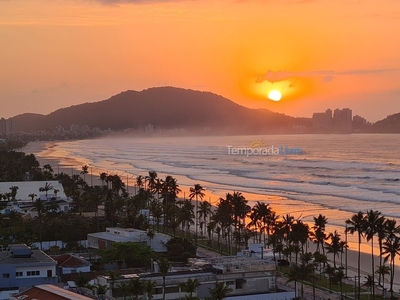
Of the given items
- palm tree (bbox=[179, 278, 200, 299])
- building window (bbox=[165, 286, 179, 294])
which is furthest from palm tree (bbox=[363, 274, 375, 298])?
building window (bbox=[165, 286, 179, 294])

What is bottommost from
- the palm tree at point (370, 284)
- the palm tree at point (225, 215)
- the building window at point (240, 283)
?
the palm tree at point (370, 284)

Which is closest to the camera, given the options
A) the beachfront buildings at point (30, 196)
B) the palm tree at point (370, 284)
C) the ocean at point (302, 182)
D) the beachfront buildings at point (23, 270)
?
the beachfront buildings at point (23, 270)

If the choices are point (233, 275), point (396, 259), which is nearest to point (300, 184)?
point (396, 259)

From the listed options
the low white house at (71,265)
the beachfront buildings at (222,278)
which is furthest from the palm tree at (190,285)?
the low white house at (71,265)

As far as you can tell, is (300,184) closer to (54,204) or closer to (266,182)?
(266,182)

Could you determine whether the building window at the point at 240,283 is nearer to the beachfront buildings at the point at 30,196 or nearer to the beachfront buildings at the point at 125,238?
the beachfront buildings at the point at 125,238

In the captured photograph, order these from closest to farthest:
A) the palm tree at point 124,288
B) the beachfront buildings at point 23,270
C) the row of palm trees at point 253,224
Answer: the palm tree at point 124,288, the beachfront buildings at point 23,270, the row of palm trees at point 253,224

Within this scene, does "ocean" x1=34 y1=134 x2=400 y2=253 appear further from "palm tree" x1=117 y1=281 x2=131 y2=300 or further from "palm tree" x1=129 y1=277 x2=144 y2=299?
"palm tree" x1=129 y1=277 x2=144 y2=299
